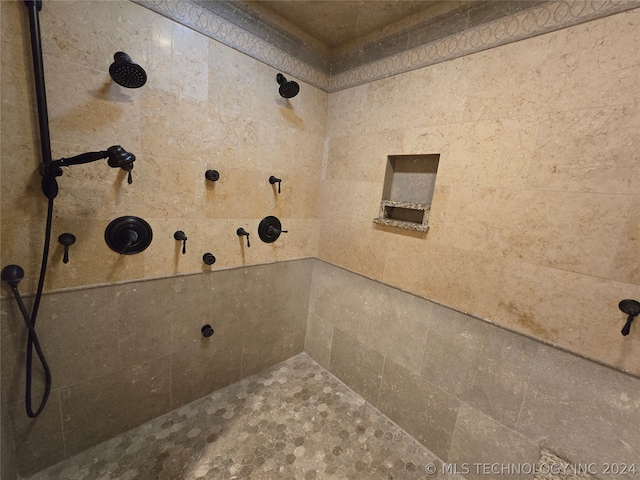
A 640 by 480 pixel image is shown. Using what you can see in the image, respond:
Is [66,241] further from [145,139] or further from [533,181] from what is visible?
[533,181]

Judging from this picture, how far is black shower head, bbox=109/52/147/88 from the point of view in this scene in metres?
0.99

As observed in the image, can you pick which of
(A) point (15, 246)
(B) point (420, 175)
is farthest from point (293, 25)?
(A) point (15, 246)

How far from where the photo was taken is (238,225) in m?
1.64

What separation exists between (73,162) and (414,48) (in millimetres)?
1728

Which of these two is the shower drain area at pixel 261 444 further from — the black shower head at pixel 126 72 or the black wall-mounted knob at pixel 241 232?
the black shower head at pixel 126 72

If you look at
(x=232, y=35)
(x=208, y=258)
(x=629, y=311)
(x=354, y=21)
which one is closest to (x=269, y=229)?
(x=208, y=258)

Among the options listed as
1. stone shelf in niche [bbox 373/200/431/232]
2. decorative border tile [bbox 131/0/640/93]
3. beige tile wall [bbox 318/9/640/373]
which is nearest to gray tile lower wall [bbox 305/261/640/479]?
beige tile wall [bbox 318/9/640/373]

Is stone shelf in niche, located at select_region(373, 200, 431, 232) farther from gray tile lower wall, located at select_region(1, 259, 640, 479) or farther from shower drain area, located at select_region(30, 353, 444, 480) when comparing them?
shower drain area, located at select_region(30, 353, 444, 480)

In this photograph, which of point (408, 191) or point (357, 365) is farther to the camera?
point (357, 365)

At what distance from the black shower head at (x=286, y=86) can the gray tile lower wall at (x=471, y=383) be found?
4.02 ft

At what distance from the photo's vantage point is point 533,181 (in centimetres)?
110

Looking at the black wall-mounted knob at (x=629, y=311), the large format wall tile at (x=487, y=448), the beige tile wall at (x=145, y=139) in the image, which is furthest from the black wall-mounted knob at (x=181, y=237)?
the black wall-mounted knob at (x=629, y=311)

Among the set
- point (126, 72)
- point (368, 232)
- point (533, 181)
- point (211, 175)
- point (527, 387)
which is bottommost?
point (527, 387)

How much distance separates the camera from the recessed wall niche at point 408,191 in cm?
152
